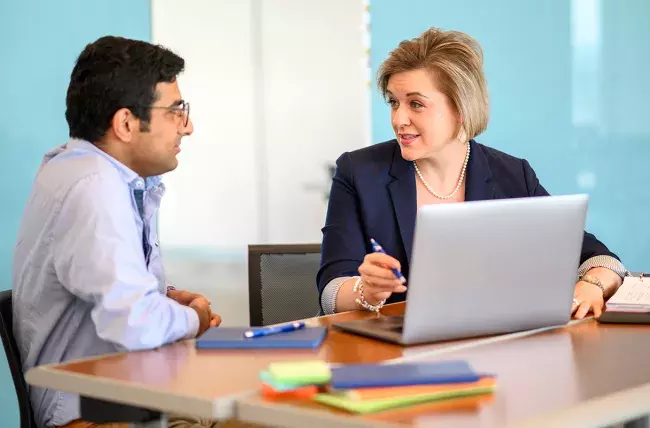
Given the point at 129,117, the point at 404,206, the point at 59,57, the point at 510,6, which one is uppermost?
the point at 510,6

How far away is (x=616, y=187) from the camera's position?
4.36 m

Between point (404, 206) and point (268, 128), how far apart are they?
1.65 metres

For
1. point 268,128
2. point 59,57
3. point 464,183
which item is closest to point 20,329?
point 464,183

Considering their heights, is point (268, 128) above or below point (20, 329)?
above

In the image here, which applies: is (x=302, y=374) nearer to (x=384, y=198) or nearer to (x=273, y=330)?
(x=273, y=330)

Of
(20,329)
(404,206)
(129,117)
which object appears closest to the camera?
(20,329)

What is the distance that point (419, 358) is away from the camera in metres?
1.71

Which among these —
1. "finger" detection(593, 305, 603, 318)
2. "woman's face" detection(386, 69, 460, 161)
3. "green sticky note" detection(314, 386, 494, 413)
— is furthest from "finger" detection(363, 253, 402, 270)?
"green sticky note" detection(314, 386, 494, 413)

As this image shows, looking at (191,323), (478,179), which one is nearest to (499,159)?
(478,179)

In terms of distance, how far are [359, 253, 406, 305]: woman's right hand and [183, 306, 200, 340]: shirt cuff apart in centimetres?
39

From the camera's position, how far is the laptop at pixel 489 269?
1755 millimetres

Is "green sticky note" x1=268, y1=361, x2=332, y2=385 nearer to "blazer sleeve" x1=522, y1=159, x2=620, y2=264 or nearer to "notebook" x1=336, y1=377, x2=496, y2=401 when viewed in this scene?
"notebook" x1=336, y1=377, x2=496, y2=401

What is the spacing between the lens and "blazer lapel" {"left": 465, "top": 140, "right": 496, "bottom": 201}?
106 inches

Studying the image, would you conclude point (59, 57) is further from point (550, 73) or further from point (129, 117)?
point (550, 73)
